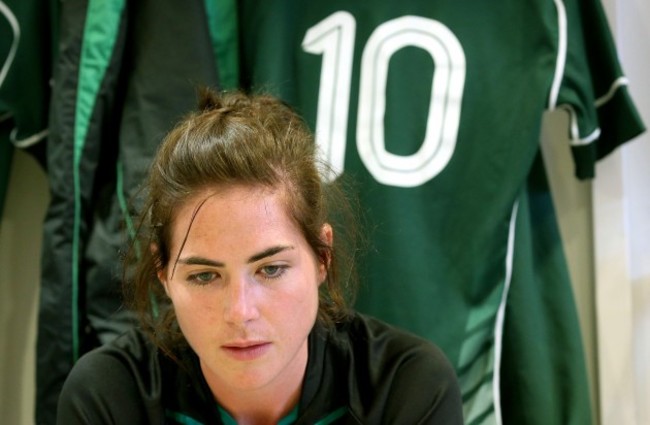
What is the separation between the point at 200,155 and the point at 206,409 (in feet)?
0.96

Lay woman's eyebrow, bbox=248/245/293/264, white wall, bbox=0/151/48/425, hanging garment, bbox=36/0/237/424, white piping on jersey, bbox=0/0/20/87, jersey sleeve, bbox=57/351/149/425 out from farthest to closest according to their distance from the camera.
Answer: white wall, bbox=0/151/48/425 < white piping on jersey, bbox=0/0/20/87 < hanging garment, bbox=36/0/237/424 < jersey sleeve, bbox=57/351/149/425 < woman's eyebrow, bbox=248/245/293/264

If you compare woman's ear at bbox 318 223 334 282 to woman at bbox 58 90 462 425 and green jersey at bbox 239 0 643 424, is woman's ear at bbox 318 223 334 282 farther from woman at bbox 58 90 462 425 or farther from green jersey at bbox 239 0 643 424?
green jersey at bbox 239 0 643 424

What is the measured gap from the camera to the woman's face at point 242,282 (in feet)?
2.48

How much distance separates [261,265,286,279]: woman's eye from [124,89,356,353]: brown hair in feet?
0.17

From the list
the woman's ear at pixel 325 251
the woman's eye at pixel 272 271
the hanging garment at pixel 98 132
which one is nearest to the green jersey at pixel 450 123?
the hanging garment at pixel 98 132

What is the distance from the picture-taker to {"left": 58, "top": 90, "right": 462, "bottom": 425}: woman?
77cm

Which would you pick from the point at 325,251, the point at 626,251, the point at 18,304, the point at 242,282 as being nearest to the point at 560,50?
the point at 626,251

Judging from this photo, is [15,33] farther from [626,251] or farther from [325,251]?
[626,251]

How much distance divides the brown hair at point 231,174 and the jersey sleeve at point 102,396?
0.06 m

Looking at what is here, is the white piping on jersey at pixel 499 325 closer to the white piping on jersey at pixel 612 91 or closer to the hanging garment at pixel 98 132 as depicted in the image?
the white piping on jersey at pixel 612 91

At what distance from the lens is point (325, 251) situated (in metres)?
0.85

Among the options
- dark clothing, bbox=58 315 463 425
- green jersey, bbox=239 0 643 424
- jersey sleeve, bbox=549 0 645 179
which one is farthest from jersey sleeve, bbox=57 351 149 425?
jersey sleeve, bbox=549 0 645 179

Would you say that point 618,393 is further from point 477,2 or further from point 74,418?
point 74,418

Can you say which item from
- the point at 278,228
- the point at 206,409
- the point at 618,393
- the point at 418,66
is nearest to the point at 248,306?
the point at 278,228
